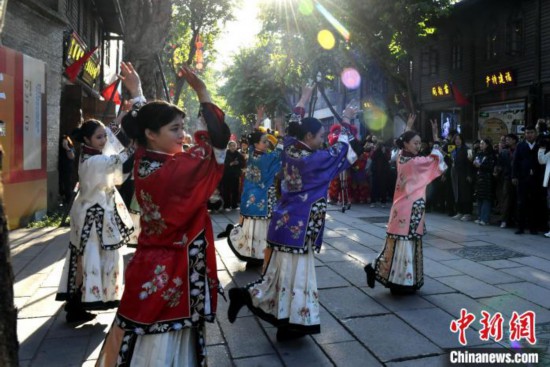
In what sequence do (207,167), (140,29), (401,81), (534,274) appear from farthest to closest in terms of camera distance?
(401,81) < (140,29) < (534,274) < (207,167)

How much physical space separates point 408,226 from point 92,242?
3151 mm

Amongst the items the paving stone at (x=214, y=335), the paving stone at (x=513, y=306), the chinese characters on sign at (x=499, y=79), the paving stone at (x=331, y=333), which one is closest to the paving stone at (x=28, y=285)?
the paving stone at (x=214, y=335)

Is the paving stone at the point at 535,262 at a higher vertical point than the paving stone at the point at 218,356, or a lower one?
higher

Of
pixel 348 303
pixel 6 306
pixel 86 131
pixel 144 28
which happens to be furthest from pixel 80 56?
pixel 6 306

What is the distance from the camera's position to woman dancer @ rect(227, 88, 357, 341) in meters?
3.74

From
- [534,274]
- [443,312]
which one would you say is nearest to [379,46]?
[534,274]

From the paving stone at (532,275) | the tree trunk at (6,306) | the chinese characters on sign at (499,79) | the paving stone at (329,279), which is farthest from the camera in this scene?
the chinese characters on sign at (499,79)

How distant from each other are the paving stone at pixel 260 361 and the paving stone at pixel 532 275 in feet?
11.5

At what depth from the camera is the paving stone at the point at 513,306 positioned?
13.9ft

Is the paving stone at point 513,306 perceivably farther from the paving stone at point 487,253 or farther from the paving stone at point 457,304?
the paving stone at point 487,253

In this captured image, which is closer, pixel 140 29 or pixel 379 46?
pixel 140 29

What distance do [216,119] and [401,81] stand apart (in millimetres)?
15670

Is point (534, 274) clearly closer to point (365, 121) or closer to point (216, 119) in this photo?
point (216, 119)

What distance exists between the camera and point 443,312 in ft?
14.3
